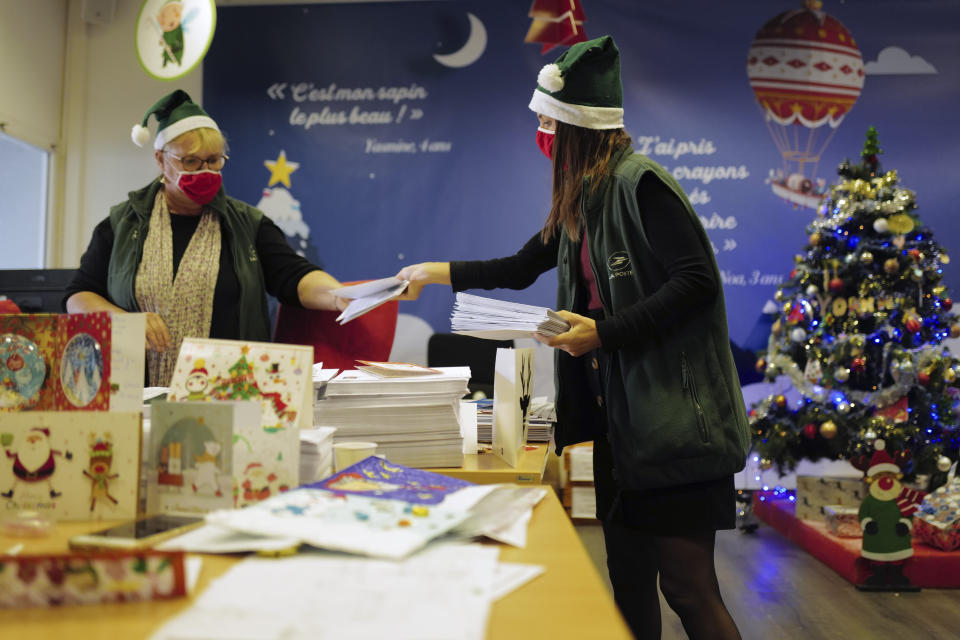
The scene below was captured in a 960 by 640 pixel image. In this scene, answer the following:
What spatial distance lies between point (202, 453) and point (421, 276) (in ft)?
2.98

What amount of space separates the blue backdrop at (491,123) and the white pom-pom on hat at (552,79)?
3.01 metres

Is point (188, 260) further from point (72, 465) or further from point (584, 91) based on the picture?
point (72, 465)

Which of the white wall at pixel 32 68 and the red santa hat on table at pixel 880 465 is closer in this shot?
the red santa hat on table at pixel 880 465

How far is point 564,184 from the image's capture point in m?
1.60

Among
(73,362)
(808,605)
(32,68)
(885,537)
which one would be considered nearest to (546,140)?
(73,362)

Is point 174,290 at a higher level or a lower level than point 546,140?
lower

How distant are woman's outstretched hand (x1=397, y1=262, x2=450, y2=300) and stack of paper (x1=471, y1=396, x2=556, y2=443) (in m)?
0.30

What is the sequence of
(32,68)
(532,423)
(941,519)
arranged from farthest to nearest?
(32,68) → (941,519) → (532,423)

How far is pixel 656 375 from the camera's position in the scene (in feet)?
4.71

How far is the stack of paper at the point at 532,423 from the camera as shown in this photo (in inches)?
68.4

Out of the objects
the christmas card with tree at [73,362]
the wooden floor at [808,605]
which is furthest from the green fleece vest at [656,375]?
the wooden floor at [808,605]

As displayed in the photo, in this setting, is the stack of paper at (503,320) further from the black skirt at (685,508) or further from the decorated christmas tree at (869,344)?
the decorated christmas tree at (869,344)

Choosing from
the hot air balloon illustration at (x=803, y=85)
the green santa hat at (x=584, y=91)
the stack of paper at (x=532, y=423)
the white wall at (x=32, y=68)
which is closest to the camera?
the green santa hat at (x=584, y=91)

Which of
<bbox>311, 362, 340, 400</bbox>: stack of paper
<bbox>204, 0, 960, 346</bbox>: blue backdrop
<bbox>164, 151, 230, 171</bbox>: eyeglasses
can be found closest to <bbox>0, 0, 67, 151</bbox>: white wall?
<bbox>204, 0, 960, 346</bbox>: blue backdrop
